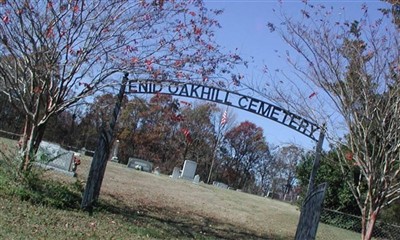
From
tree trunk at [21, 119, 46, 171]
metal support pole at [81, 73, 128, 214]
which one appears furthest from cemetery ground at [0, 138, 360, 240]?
tree trunk at [21, 119, 46, 171]

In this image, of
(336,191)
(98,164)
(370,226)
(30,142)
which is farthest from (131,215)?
(336,191)

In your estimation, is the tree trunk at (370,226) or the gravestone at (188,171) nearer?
the tree trunk at (370,226)

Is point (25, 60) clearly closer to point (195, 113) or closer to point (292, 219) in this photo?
point (292, 219)

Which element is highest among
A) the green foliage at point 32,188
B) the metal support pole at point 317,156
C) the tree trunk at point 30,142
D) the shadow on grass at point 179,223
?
the metal support pole at point 317,156

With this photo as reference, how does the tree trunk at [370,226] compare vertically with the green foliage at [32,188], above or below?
above

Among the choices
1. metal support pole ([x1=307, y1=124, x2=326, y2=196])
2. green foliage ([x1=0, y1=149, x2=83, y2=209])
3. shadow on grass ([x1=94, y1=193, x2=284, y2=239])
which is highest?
metal support pole ([x1=307, y1=124, x2=326, y2=196])

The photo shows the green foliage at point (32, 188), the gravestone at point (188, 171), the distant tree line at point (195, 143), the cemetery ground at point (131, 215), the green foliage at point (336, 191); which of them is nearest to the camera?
the cemetery ground at point (131, 215)

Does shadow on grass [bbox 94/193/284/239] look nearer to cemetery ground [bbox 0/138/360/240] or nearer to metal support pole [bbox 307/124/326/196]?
cemetery ground [bbox 0/138/360/240]

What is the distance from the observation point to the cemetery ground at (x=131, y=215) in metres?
8.51

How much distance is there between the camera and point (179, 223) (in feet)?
39.5

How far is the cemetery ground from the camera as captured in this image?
335 inches

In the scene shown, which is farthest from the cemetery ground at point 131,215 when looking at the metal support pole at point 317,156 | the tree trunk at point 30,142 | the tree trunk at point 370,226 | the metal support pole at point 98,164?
the tree trunk at point 370,226

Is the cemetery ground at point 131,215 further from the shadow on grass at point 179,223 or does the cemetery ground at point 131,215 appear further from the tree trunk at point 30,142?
the tree trunk at point 30,142

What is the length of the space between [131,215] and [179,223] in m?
1.30
